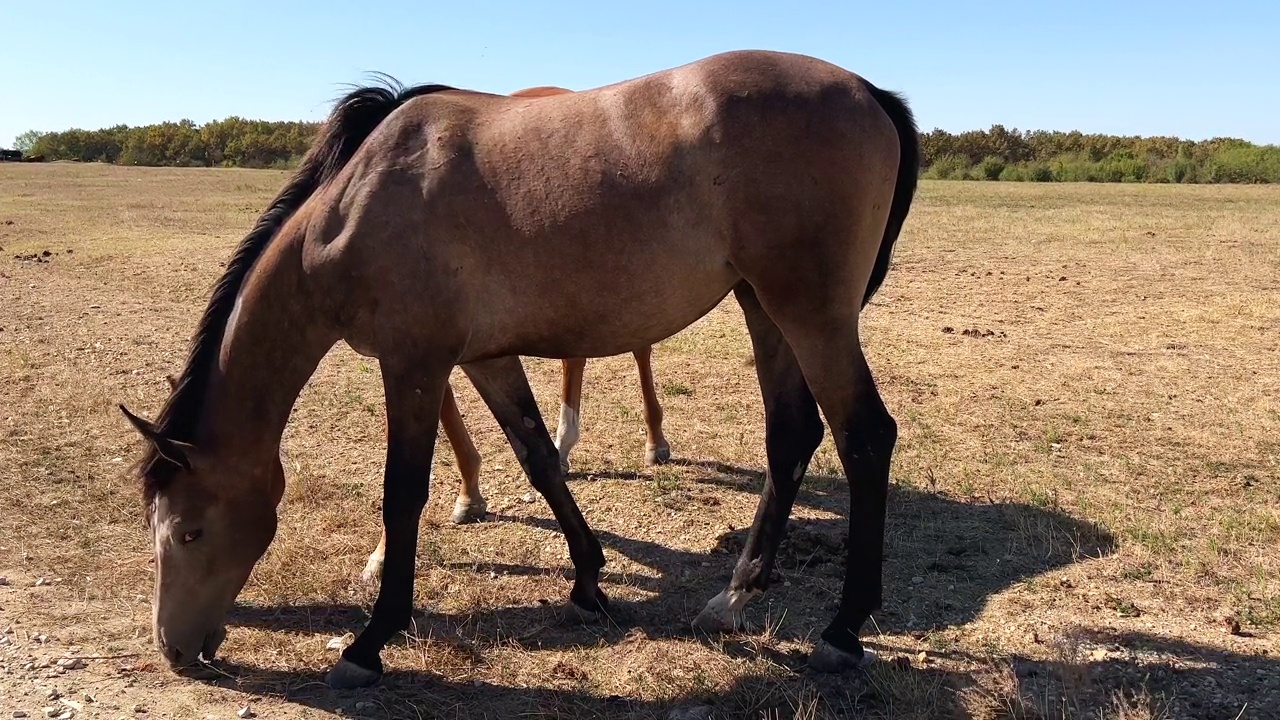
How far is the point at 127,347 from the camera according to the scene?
8.08 meters

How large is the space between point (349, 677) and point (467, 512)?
1.60 m

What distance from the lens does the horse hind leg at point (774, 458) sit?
3.64m

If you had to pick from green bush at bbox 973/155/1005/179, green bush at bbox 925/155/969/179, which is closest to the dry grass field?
green bush at bbox 973/155/1005/179

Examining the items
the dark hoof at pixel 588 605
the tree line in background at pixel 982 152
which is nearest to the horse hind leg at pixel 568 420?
the dark hoof at pixel 588 605

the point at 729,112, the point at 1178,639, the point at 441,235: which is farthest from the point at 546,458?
the point at 1178,639

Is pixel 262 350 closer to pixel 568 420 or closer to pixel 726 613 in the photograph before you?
pixel 726 613

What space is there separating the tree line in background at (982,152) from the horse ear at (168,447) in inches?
1068

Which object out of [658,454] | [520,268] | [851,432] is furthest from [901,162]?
[658,454]

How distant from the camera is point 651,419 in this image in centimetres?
568

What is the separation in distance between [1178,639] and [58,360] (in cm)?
818

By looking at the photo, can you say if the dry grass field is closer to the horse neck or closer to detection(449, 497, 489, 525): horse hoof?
detection(449, 497, 489, 525): horse hoof

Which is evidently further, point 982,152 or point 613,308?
point 982,152

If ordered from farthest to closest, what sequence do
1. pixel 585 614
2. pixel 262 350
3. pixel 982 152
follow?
pixel 982 152 < pixel 585 614 < pixel 262 350

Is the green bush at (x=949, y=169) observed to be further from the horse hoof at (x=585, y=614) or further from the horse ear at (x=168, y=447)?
the horse ear at (x=168, y=447)
